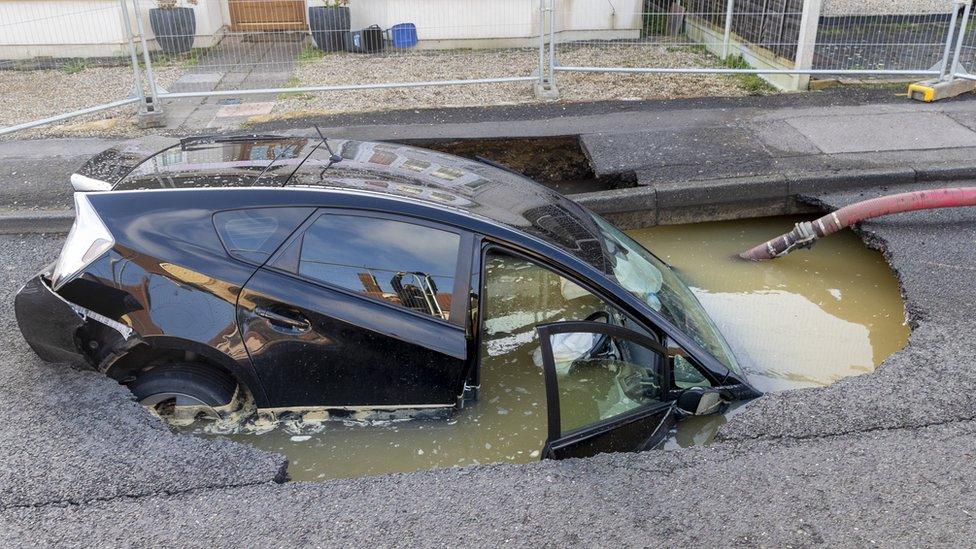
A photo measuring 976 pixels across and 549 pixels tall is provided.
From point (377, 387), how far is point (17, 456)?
5.74 ft

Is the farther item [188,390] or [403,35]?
[403,35]

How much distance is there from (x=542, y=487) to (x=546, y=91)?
774cm

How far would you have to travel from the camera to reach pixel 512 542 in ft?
10.9

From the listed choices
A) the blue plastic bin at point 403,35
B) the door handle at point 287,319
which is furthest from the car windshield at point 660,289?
the blue plastic bin at point 403,35

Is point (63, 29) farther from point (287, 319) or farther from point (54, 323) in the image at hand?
point (287, 319)

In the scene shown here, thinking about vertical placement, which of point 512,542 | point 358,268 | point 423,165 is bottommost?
point 512,542

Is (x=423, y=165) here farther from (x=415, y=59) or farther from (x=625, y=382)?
(x=415, y=59)

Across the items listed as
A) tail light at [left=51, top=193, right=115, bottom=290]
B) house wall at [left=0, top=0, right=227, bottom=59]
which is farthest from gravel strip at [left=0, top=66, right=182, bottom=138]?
tail light at [left=51, top=193, right=115, bottom=290]

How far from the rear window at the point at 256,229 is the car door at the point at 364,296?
58mm

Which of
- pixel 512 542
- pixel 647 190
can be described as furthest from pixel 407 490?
pixel 647 190

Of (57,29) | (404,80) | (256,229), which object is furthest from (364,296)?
(57,29)

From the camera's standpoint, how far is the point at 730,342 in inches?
212

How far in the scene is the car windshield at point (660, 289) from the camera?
4195 mm

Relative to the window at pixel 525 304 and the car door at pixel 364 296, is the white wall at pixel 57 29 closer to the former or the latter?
the car door at pixel 364 296
